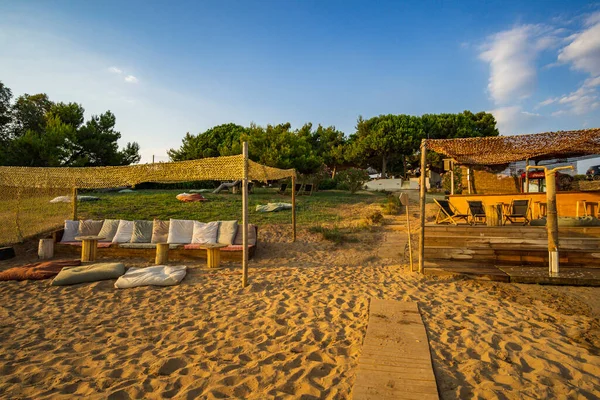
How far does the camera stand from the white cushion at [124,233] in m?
7.54

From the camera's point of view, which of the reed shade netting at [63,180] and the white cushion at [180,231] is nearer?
the reed shade netting at [63,180]

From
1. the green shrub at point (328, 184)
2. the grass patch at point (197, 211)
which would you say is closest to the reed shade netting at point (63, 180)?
the grass patch at point (197, 211)

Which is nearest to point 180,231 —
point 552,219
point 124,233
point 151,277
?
point 124,233

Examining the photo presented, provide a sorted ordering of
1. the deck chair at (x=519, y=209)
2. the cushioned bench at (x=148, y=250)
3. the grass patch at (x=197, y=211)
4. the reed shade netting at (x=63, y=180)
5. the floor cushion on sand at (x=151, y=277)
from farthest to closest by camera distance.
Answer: the grass patch at (x=197, y=211) → the deck chair at (x=519, y=209) → the cushioned bench at (x=148, y=250) → the reed shade netting at (x=63, y=180) → the floor cushion on sand at (x=151, y=277)

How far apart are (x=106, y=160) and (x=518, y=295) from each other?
23.1 metres

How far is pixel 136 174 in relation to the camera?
22.7 feet

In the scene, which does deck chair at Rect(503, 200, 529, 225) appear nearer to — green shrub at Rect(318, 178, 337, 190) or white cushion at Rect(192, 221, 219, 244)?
white cushion at Rect(192, 221, 219, 244)

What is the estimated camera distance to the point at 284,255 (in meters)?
7.65

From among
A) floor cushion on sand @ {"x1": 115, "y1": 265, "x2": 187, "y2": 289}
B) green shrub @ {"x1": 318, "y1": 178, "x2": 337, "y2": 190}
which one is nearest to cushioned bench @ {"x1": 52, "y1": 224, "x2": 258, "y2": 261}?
floor cushion on sand @ {"x1": 115, "y1": 265, "x2": 187, "y2": 289}

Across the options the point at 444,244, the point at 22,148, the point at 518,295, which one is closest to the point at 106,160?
the point at 22,148

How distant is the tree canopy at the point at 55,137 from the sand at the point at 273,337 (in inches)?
597

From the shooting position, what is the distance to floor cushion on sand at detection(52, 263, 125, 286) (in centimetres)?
529

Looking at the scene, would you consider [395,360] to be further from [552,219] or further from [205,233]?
[205,233]

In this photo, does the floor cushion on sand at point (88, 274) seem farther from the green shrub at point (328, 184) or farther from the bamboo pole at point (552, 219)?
the green shrub at point (328, 184)
